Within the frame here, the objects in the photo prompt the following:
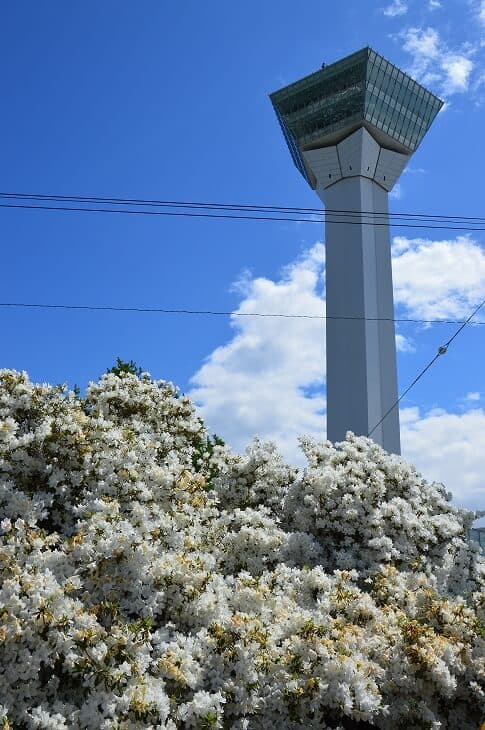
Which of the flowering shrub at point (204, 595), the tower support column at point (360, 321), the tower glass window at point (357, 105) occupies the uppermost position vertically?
the tower glass window at point (357, 105)

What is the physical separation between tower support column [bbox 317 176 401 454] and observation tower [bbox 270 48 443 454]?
88 mm

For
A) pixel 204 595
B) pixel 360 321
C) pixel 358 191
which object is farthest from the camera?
pixel 358 191

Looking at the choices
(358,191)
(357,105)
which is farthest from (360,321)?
(357,105)

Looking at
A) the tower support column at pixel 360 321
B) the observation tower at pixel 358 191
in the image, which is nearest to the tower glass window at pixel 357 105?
the observation tower at pixel 358 191

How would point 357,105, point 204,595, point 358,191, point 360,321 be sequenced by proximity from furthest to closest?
point 357,105 → point 358,191 → point 360,321 → point 204,595

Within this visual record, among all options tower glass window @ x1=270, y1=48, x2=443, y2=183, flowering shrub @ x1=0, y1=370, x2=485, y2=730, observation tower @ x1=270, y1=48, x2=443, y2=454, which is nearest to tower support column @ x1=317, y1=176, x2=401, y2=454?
observation tower @ x1=270, y1=48, x2=443, y2=454

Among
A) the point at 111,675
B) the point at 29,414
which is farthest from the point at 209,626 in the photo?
the point at 29,414

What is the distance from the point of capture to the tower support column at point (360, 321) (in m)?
56.5

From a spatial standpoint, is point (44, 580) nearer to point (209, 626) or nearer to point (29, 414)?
point (209, 626)

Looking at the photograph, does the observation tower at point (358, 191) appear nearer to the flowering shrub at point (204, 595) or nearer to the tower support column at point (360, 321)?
the tower support column at point (360, 321)

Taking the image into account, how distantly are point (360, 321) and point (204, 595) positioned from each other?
52.2m

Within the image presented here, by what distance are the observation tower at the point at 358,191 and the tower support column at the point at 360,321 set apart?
0.29 ft

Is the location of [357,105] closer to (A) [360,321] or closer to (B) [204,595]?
(A) [360,321]

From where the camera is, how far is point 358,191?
60.5 meters
